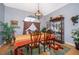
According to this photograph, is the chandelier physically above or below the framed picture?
above

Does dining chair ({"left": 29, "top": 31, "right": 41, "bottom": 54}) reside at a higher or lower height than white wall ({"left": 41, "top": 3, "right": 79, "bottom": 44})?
lower

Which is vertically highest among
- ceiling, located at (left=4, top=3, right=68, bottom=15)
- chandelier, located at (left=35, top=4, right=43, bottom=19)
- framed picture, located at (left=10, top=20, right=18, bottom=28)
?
ceiling, located at (left=4, top=3, right=68, bottom=15)

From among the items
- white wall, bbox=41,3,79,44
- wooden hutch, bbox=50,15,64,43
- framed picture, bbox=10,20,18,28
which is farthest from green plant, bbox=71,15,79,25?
framed picture, bbox=10,20,18,28

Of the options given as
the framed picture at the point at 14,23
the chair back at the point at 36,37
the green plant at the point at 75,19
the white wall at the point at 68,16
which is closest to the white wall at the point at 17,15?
the framed picture at the point at 14,23

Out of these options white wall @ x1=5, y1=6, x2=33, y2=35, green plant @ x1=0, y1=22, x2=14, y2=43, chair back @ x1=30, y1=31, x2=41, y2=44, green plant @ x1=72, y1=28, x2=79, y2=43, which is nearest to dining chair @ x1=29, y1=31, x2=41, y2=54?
chair back @ x1=30, y1=31, x2=41, y2=44

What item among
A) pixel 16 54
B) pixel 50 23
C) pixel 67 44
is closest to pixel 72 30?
pixel 67 44

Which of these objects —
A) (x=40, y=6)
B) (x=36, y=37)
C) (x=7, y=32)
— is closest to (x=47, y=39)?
(x=36, y=37)

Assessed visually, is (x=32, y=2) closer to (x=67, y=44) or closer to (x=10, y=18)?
(x=10, y=18)

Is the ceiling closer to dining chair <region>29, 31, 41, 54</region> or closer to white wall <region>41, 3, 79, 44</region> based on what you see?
white wall <region>41, 3, 79, 44</region>

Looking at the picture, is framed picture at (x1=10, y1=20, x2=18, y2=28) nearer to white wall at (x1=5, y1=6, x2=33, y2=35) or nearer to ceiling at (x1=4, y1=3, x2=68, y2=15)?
white wall at (x1=5, y1=6, x2=33, y2=35)

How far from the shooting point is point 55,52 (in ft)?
7.27

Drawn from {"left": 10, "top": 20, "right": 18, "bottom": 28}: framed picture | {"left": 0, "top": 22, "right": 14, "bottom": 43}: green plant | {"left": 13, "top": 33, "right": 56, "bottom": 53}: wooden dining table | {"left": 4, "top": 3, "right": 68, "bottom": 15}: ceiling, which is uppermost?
{"left": 4, "top": 3, "right": 68, "bottom": 15}: ceiling

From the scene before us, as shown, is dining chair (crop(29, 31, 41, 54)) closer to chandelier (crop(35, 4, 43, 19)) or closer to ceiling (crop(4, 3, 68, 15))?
chandelier (crop(35, 4, 43, 19))
